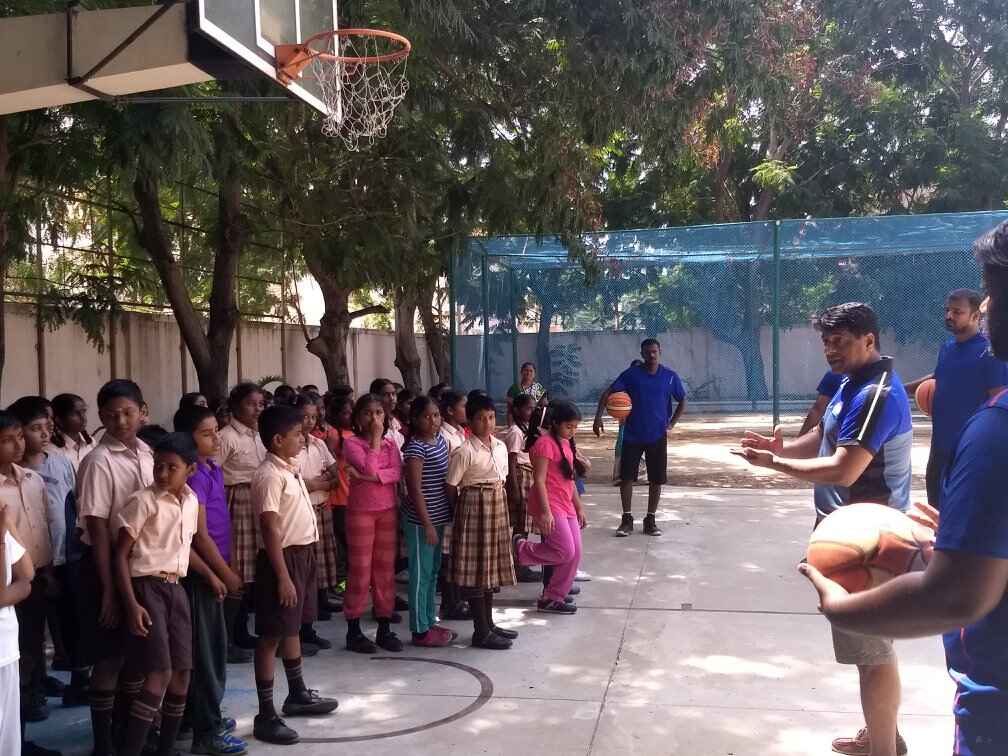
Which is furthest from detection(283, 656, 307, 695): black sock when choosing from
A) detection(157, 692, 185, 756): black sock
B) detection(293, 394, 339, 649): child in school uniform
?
detection(293, 394, 339, 649): child in school uniform

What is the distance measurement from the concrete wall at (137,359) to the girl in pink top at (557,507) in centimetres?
550

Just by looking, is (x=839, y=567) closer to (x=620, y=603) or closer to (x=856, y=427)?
(x=856, y=427)

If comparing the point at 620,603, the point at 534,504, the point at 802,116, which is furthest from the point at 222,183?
the point at 802,116

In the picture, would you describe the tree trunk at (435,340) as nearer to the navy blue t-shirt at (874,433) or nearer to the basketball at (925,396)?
the basketball at (925,396)

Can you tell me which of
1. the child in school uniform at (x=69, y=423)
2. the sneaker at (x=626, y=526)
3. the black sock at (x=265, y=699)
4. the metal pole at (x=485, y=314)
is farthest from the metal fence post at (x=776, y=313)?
the black sock at (x=265, y=699)

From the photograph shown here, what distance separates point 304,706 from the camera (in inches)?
173

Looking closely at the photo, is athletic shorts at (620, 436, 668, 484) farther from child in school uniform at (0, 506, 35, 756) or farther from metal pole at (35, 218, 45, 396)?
metal pole at (35, 218, 45, 396)

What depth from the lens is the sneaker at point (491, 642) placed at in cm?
536

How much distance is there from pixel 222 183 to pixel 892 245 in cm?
815

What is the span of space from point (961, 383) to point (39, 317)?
846 cm

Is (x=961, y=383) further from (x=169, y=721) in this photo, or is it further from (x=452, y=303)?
(x=452, y=303)

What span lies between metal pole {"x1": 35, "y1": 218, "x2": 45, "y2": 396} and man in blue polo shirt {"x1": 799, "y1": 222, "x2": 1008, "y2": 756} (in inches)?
379

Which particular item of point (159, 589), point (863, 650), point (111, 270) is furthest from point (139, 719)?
point (111, 270)

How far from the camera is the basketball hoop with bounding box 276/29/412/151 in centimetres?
503
